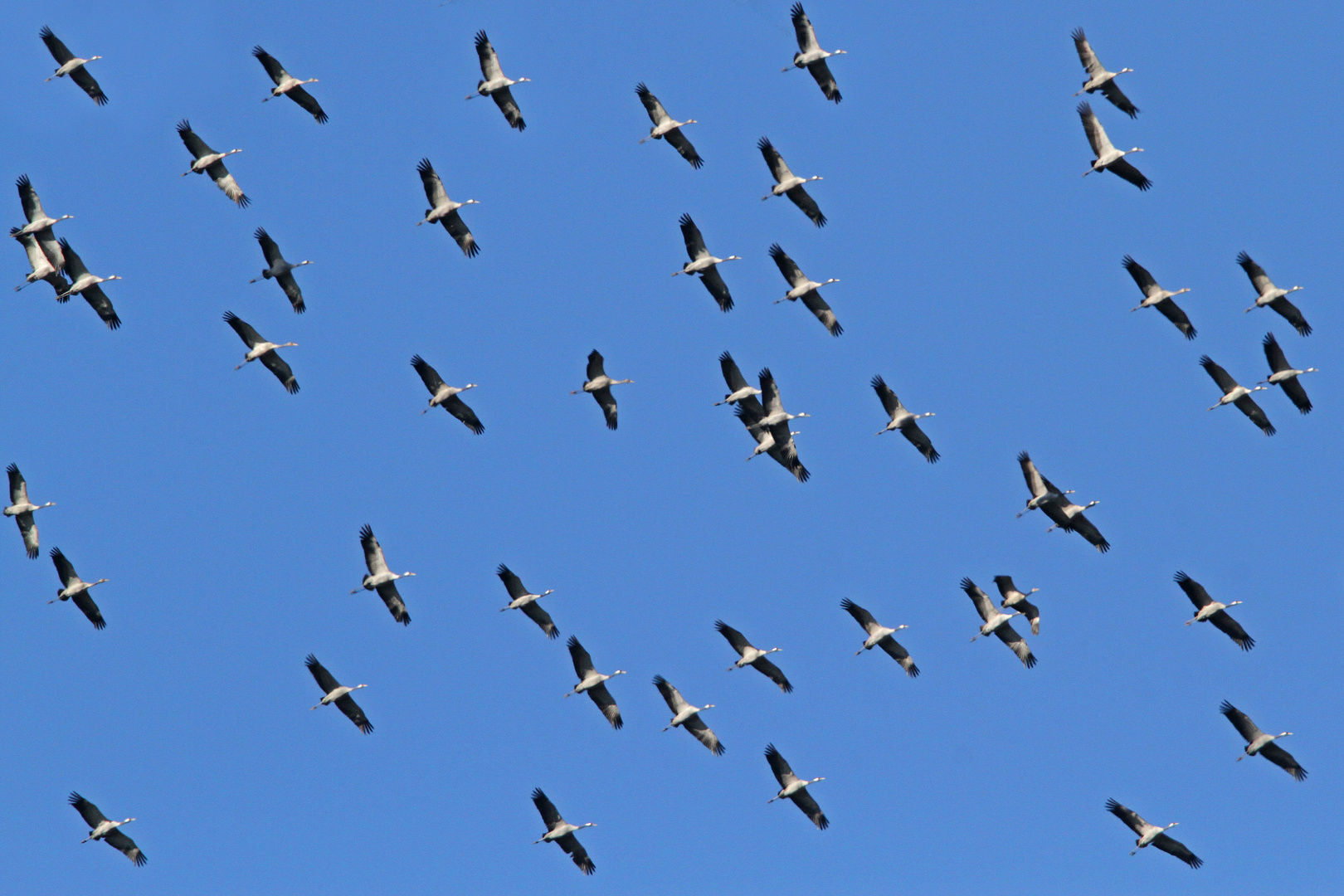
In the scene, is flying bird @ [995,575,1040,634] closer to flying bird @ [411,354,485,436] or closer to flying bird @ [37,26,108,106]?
flying bird @ [411,354,485,436]

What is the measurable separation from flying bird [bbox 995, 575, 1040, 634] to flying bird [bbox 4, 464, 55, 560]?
27057 millimetres

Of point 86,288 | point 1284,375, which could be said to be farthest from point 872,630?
point 86,288

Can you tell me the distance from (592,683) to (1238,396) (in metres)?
19.4

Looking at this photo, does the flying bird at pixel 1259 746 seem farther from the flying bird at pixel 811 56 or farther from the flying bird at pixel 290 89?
the flying bird at pixel 290 89

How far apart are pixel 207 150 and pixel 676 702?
19.9 meters

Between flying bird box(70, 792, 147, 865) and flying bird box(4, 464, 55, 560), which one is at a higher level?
flying bird box(4, 464, 55, 560)

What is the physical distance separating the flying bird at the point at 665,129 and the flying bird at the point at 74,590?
20.4 m

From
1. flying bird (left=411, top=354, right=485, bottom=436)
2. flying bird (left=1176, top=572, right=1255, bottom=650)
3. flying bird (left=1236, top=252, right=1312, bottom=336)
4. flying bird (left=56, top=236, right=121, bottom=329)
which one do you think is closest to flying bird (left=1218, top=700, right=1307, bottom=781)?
flying bird (left=1176, top=572, right=1255, bottom=650)

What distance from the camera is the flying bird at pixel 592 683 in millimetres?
60500

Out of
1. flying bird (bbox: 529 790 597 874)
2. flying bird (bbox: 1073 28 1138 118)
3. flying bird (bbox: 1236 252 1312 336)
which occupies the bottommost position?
flying bird (bbox: 529 790 597 874)

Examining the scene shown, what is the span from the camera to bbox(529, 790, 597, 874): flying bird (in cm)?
6119

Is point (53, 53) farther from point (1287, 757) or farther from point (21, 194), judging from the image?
point (1287, 757)

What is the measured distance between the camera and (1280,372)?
60.6 meters

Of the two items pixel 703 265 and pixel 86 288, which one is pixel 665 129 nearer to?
pixel 703 265
